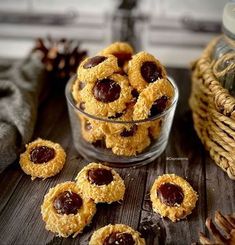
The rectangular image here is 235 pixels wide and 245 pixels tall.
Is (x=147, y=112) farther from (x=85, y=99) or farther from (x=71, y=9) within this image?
(x=71, y=9)

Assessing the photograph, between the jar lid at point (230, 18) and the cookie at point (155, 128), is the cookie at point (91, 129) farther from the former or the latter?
the jar lid at point (230, 18)

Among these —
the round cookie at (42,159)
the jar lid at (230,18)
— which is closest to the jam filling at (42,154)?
the round cookie at (42,159)

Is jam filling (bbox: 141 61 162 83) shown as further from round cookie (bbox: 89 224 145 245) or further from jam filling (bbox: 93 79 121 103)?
round cookie (bbox: 89 224 145 245)

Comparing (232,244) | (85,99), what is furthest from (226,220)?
(85,99)

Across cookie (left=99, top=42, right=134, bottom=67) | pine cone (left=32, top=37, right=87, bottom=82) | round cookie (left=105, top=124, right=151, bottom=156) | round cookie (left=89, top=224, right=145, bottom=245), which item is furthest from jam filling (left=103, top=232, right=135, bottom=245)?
pine cone (left=32, top=37, right=87, bottom=82)

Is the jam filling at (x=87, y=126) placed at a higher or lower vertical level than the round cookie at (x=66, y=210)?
higher

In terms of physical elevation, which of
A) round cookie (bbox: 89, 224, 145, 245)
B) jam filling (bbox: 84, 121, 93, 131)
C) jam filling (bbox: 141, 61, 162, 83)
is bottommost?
round cookie (bbox: 89, 224, 145, 245)

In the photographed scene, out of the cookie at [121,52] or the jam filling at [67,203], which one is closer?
the jam filling at [67,203]

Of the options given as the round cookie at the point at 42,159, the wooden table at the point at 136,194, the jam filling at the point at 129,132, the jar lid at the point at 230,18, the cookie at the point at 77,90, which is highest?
the jar lid at the point at 230,18
